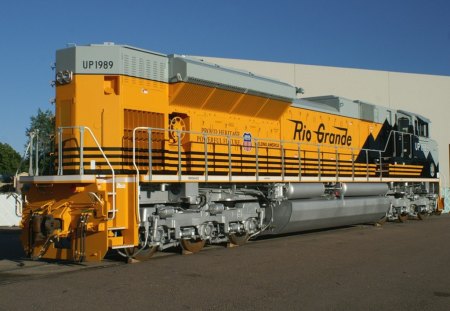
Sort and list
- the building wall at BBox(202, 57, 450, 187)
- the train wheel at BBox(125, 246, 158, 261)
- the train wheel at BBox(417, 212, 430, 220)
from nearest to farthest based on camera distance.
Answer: the train wheel at BBox(125, 246, 158, 261) → the train wheel at BBox(417, 212, 430, 220) → the building wall at BBox(202, 57, 450, 187)

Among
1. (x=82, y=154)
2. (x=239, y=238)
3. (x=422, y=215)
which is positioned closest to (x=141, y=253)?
(x=82, y=154)

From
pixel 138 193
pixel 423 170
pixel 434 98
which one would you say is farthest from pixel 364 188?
pixel 434 98

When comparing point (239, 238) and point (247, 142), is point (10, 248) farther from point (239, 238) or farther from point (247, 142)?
point (247, 142)

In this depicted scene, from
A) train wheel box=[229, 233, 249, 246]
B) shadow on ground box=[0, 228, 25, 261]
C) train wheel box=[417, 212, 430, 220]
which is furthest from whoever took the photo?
train wheel box=[417, 212, 430, 220]

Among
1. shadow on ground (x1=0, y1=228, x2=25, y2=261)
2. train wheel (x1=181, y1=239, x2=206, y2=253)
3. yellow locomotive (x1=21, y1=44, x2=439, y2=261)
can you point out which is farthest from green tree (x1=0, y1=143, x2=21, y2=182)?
train wheel (x1=181, y1=239, x2=206, y2=253)

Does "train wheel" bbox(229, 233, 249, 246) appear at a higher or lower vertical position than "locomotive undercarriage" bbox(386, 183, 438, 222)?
lower

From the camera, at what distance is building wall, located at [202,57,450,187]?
32.7 m

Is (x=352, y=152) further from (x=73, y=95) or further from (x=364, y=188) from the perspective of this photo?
(x=73, y=95)

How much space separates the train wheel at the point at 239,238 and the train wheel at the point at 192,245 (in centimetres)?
116

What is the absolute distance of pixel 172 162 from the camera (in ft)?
34.8

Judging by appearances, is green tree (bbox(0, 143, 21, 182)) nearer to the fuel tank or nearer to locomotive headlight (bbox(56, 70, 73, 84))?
the fuel tank

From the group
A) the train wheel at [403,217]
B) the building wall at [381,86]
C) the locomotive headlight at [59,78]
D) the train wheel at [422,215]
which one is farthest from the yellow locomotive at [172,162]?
the building wall at [381,86]

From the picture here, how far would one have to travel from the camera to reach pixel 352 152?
16.3 meters

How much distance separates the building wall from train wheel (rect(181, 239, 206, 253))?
20.7 meters
